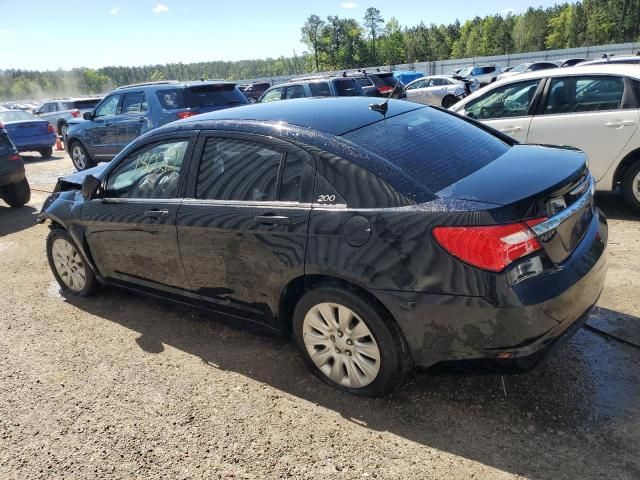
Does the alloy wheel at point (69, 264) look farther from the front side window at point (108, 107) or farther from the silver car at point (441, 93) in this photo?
the silver car at point (441, 93)

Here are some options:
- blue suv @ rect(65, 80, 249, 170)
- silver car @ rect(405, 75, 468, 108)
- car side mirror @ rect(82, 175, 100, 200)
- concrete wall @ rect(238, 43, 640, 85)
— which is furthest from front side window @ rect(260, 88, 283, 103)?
concrete wall @ rect(238, 43, 640, 85)

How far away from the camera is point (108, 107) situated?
35.4 feet

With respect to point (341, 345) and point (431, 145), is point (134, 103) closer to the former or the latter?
point (431, 145)

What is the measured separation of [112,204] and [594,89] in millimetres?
5049

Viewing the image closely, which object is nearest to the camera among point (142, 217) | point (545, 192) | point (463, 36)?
point (545, 192)

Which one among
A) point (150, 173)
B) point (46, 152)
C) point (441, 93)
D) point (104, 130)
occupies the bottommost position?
point (441, 93)

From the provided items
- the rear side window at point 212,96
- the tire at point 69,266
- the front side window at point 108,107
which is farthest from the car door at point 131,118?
the tire at point 69,266

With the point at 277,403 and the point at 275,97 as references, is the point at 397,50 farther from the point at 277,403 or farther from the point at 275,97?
the point at 277,403

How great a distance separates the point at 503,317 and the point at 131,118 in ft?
31.1

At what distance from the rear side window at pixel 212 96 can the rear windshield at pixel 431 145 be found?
6.84 metres

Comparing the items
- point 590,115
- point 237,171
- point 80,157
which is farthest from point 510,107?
point 80,157

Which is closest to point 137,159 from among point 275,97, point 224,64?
point 275,97

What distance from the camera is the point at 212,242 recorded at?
10.6 feet

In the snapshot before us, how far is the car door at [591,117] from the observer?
5.28 m
